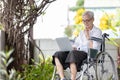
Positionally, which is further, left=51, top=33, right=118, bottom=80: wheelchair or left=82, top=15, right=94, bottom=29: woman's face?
left=82, top=15, right=94, bottom=29: woman's face

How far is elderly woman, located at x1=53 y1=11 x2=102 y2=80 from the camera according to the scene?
416 cm

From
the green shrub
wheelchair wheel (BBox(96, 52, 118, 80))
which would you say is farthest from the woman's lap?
the green shrub

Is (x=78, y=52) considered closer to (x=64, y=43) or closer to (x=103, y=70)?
(x=64, y=43)

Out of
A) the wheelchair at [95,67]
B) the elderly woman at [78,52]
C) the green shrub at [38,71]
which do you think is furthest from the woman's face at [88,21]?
the green shrub at [38,71]

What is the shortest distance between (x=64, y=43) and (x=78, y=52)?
0.22m

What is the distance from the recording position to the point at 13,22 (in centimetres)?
407

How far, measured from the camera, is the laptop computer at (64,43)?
4.25 meters

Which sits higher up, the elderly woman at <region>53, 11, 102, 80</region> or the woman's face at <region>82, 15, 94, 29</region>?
the woman's face at <region>82, 15, 94, 29</region>

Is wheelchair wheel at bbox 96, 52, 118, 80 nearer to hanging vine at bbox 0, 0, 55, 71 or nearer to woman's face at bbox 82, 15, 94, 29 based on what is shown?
woman's face at bbox 82, 15, 94, 29

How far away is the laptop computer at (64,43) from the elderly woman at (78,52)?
0.05 m

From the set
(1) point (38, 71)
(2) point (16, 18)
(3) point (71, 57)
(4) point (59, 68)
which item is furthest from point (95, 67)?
(2) point (16, 18)

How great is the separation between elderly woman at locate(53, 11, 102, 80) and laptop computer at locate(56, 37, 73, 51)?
5cm

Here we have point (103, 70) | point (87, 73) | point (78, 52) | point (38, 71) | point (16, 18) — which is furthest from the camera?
point (38, 71)

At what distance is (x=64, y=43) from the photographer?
14.0 ft
